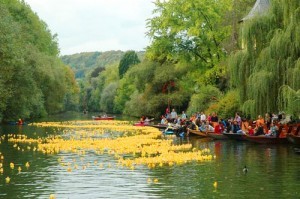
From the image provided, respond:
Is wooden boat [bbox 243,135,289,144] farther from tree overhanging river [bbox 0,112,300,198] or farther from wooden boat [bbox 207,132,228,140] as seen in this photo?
wooden boat [bbox 207,132,228,140]

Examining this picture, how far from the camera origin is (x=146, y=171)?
2352 cm

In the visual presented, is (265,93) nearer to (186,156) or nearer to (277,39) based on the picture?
(277,39)

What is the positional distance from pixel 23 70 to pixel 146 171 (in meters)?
45.0

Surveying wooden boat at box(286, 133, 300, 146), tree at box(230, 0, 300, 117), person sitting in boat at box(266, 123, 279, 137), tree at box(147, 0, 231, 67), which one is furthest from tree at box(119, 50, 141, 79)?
wooden boat at box(286, 133, 300, 146)

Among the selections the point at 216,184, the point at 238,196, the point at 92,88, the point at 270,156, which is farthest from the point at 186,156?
the point at 92,88

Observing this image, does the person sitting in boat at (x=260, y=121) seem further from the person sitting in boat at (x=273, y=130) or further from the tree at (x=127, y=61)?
the tree at (x=127, y=61)

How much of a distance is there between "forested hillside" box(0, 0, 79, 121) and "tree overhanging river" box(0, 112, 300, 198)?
850 inches

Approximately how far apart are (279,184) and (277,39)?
1489cm

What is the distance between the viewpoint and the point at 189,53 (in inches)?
2537

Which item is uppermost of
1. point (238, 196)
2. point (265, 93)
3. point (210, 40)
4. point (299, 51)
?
point (210, 40)

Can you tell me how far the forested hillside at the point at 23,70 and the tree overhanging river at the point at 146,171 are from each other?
21.6 m

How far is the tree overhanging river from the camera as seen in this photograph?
18766 mm

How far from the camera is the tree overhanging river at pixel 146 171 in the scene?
18766mm

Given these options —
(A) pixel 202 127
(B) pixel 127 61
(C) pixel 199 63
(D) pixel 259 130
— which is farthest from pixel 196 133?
(B) pixel 127 61
